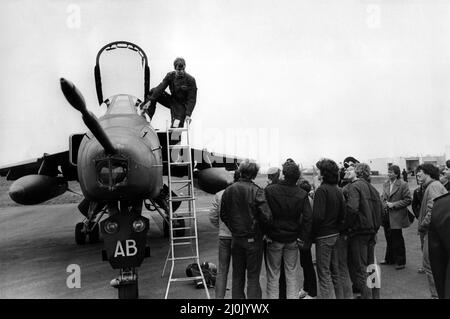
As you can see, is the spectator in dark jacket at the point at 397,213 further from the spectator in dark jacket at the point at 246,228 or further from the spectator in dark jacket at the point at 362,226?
the spectator in dark jacket at the point at 246,228

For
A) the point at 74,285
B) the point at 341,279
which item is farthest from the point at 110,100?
the point at 341,279

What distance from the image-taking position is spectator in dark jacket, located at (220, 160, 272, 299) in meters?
4.81

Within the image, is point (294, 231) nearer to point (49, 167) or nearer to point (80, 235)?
point (49, 167)

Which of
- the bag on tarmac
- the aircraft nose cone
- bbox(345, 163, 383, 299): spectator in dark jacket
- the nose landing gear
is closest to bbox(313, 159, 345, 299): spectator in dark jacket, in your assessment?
bbox(345, 163, 383, 299): spectator in dark jacket

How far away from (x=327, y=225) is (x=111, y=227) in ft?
9.25

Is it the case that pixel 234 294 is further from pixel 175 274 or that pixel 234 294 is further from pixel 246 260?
pixel 175 274

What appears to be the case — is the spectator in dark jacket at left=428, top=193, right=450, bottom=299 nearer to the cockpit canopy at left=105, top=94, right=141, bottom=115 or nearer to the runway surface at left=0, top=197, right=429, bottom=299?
the runway surface at left=0, top=197, right=429, bottom=299

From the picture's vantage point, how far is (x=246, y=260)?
4898 millimetres

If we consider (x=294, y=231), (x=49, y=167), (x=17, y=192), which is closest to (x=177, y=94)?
(x=294, y=231)

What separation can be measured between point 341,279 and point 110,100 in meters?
5.19

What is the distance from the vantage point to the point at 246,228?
481 cm

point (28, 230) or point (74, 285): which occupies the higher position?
point (74, 285)
